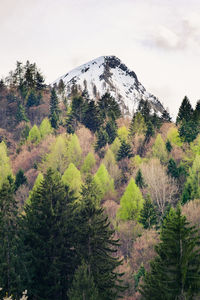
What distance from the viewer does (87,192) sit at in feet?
123

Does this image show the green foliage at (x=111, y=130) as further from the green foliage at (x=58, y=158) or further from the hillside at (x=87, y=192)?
the green foliage at (x=58, y=158)

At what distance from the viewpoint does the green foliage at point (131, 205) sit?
42.0m

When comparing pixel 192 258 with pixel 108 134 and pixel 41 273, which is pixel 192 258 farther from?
pixel 108 134

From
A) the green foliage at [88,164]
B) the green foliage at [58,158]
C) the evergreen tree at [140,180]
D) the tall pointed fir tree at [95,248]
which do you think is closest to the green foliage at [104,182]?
the evergreen tree at [140,180]

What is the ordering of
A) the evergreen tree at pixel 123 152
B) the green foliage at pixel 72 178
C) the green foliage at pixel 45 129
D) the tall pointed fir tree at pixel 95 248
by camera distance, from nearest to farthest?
the tall pointed fir tree at pixel 95 248, the green foliage at pixel 72 178, the evergreen tree at pixel 123 152, the green foliage at pixel 45 129

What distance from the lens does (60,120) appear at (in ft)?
269

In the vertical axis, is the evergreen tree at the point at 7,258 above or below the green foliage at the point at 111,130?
below

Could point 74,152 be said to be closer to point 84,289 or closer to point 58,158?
point 58,158

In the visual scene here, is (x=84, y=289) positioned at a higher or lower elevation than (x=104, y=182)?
lower

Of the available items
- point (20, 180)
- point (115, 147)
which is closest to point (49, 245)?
point (20, 180)

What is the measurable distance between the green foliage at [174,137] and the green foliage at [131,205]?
2490 cm

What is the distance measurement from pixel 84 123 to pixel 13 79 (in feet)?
97.2

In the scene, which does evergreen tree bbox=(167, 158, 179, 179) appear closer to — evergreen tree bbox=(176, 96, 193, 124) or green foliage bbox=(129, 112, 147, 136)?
evergreen tree bbox=(176, 96, 193, 124)

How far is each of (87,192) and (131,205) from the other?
8.31 metres
